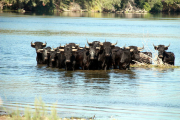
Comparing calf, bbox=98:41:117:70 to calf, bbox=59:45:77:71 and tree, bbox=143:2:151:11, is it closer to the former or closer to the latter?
calf, bbox=59:45:77:71

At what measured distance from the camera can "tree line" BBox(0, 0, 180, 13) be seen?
84.7 meters

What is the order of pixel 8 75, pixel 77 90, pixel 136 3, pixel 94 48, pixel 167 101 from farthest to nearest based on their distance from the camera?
pixel 136 3 → pixel 94 48 → pixel 8 75 → pixel 77 90 → pixel 167 101

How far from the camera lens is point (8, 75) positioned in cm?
1534

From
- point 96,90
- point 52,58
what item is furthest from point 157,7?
point 96,90

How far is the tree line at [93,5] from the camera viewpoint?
278 ft

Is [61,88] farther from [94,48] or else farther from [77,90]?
[94,48]

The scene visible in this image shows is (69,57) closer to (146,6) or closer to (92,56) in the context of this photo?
(92,56)

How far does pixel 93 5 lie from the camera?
326 ft

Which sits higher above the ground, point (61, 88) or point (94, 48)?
point (94, 48)

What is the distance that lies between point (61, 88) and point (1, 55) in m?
10.7

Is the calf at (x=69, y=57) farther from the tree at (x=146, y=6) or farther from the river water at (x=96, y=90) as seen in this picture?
the tree at (x=146, y=6)

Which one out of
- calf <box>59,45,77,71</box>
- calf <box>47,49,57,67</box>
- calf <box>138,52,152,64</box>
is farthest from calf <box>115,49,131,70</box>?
calf <box>47,49,57,67</box>

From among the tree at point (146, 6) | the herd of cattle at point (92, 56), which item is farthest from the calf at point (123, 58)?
the tree at point (146, 6)

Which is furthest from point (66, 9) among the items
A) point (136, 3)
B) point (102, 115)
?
point (102, 115)
